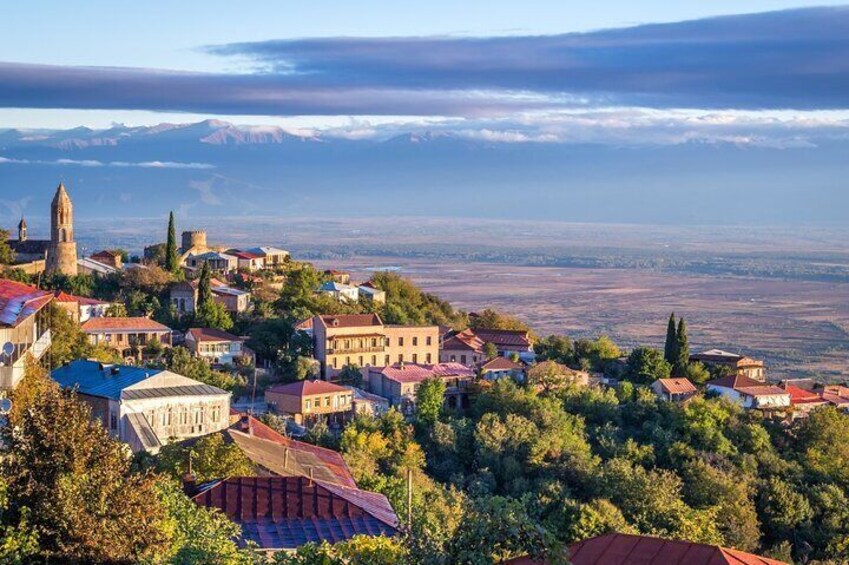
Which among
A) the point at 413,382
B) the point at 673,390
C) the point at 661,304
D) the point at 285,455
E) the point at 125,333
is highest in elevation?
the point at 285,455

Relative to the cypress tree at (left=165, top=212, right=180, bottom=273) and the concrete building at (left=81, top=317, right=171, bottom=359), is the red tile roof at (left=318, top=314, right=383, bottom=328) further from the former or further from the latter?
the cypress tree at (left=165, top=212, right=180, bottom=273)

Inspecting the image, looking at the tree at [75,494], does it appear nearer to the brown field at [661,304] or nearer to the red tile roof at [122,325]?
the red tile roof at [122,325]

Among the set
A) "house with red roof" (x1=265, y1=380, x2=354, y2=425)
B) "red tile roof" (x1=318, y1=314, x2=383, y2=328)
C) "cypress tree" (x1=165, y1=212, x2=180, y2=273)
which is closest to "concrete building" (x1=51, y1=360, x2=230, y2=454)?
"house with red roof" (x1=265, y1=380, x2=354, y2=425)

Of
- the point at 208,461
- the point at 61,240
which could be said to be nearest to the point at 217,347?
the point at 61,240

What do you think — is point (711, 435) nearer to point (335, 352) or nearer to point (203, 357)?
point (335, 352)

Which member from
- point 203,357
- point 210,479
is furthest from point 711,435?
point 210,479

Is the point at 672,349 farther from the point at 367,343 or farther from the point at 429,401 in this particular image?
the point at 429,401

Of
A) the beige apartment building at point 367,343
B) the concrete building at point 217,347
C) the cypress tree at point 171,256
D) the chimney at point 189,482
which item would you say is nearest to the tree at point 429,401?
the beige apartment building at point 367,343

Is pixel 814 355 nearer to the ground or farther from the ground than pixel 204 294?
nearer to the ground

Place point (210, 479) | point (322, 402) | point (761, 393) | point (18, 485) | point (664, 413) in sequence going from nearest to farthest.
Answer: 1. point (18, 485)
2. point (210, 479)
3. point (322, 402)
4. point (664, 413)
5. point (761, 393)
